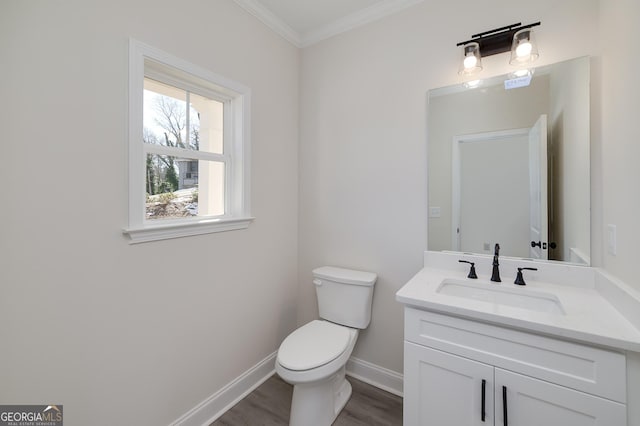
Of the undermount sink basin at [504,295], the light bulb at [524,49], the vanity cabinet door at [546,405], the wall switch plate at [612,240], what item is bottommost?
the vanity cabinet door at [546,405]

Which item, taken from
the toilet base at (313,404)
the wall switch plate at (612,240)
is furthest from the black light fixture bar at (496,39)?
the toilet base at (313,404)

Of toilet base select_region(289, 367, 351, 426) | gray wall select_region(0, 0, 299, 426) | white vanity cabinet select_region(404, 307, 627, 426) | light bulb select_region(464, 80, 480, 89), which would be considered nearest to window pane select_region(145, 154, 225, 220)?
gray wall select_region(0, 0, 299, 426)

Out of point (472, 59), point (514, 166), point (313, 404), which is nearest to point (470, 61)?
point (472, 59)

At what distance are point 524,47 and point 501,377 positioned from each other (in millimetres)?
1596

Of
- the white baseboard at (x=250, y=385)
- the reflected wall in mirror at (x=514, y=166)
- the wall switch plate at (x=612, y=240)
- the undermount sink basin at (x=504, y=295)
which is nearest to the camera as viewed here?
the wall switch plate at (x=612, y=240)

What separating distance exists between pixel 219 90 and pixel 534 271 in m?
2.13

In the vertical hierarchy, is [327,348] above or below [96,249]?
below

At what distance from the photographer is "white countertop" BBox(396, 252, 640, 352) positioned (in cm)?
93

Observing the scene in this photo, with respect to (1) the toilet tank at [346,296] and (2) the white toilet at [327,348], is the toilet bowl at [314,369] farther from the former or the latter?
(1) the toilet tank at [346,296]

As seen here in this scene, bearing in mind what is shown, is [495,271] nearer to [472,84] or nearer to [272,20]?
[472,84]

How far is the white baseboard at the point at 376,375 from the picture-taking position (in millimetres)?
1906

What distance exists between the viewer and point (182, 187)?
Result: 164cm

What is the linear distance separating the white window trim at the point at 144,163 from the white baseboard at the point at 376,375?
1.34 metres

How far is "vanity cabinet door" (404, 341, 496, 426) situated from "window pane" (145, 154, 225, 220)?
142cm
